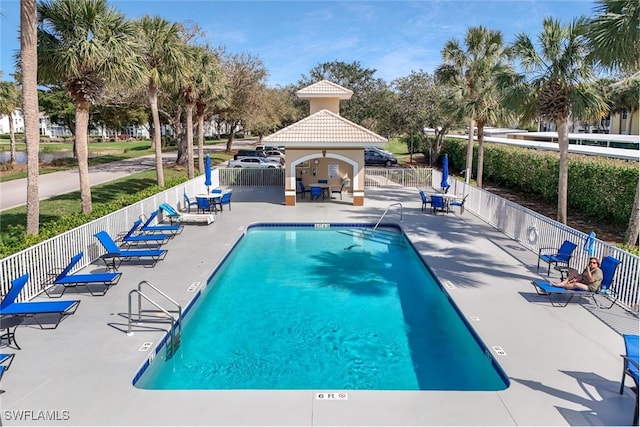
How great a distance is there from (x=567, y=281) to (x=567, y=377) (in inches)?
146

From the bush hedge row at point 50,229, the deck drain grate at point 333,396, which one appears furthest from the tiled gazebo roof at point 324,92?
the deck drain grate at point 333,396

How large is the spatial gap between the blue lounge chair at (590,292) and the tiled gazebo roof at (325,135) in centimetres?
1176

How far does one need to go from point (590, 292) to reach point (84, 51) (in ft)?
50.8

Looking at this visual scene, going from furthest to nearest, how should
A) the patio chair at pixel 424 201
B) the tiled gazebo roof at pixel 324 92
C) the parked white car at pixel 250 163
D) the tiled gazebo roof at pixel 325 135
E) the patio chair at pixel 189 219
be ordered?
the parked white car at pixel 250 163
the tiled gazebo roof at pixel 324 92
the tiled gazebo roof at pixel 325 135
the patio chair at pixel 424 201
the patio chair at pixel 189 219

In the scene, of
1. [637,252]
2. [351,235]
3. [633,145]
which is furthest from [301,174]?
[633,145]

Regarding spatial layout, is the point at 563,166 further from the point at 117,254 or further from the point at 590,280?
the point at 117,254

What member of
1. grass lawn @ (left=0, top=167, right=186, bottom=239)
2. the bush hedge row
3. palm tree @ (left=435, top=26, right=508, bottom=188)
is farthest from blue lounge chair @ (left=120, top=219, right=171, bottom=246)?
palm tree @ (left=435, top=26, right=508, bottom=188)

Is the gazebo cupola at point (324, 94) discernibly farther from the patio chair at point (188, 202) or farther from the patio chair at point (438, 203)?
the patio chair at point (438, 203)

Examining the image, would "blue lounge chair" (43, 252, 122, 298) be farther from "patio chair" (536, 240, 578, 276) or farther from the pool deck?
"patio chair" (536, 240, 578, 276)

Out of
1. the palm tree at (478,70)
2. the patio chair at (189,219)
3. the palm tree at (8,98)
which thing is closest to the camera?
the patio chair at (189,219)

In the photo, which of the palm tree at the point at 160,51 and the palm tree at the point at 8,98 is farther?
the palm tree at the point at 8,98

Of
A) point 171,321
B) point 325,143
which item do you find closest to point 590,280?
point 171,321

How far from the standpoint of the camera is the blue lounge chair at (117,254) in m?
12.3

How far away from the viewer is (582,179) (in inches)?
774
